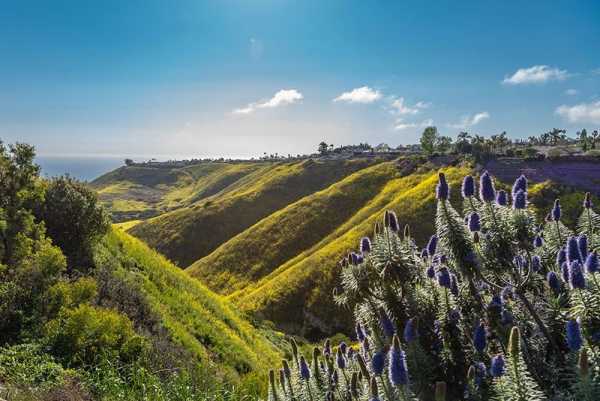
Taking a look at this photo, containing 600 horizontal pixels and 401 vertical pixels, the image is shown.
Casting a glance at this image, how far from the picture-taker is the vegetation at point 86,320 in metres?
7.46

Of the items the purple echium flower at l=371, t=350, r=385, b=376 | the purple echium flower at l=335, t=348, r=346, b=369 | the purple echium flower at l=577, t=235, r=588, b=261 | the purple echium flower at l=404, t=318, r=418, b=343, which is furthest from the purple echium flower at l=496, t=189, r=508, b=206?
the purple echium flower at l=335, t=348, r=346, b=369

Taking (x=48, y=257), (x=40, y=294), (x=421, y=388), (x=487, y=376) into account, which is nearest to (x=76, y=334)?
(x=40, y=294)

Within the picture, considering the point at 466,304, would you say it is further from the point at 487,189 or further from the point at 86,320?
the point at 86,320

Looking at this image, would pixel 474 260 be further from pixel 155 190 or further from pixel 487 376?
pixel 155 190

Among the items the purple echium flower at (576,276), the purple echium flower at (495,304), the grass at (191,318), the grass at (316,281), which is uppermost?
the purple echium flower at (576,276)

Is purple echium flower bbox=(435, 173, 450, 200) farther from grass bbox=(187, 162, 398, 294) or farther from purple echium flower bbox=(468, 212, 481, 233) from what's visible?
grass bbox=(187, 162, 398, 294)

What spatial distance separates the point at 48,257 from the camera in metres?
10.8

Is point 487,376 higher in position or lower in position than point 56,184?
lower

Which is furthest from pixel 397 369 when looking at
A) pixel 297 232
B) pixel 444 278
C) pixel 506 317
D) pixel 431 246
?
pixel 297 232

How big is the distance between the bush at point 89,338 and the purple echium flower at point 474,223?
288 inches

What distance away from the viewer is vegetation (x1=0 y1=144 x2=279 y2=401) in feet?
24.5

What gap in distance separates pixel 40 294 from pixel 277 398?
745 cm

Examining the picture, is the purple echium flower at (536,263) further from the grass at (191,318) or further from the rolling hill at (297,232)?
the rolling hill at (297,232)

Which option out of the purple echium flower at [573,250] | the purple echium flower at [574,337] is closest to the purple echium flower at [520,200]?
the purple echium flower at [573,250]
